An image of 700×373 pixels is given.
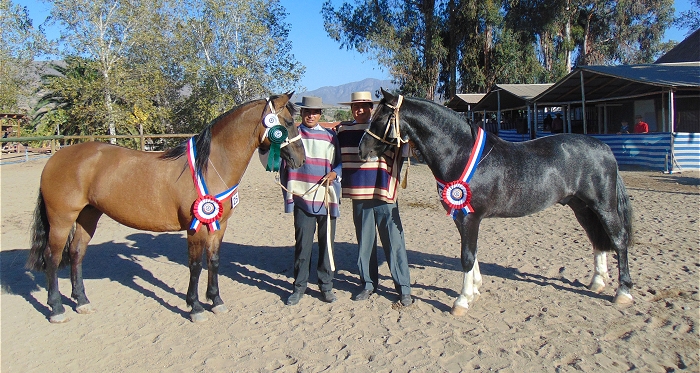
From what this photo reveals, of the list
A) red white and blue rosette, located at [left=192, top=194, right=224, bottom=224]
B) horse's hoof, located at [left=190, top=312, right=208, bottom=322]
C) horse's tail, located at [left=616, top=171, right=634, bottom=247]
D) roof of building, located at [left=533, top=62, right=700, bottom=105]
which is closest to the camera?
red white and blue rosette, located at [left=192, top=194, right=224, bottom=224]

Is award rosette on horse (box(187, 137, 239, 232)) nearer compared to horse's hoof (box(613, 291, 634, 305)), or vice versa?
award rosette on horse (box(187, 137, 239, 232))

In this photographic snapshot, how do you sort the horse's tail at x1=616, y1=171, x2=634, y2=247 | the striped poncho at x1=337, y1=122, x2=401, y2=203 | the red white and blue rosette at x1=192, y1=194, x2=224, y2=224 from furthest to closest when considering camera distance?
the horse's tail at x1=616, y1=171, x2=634, y2=247
the striped poncho at x1=337, y1=122, x2=401, y2=203
the red white and blue rosette at x1=192, y1=194, x2=224, y2=224

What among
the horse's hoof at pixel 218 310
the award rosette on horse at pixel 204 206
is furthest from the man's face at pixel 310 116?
the horse's hoof at pixel 218 310

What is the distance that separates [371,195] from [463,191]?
816 mm

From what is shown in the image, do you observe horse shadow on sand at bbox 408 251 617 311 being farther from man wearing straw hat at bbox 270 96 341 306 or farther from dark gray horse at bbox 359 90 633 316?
man wearing straw hat at bbox 270 96 341 306

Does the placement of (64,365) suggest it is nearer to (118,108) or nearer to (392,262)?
(392,262)

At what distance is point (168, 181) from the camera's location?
400 cm

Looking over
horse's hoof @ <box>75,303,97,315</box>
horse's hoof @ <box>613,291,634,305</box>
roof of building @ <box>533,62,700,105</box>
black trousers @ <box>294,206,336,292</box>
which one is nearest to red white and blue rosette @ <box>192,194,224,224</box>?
black trousers @ <box>294,206,336,292</box>

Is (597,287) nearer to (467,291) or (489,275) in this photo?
(489,275)

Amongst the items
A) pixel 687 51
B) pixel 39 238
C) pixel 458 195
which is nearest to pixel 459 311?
pixel 458 195

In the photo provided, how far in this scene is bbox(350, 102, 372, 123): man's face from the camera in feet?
13.9

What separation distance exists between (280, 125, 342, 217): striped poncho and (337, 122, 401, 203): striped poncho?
0.31 feet

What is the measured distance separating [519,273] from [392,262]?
1701 millimetres

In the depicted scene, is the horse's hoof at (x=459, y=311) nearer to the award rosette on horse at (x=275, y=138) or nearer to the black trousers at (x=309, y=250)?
the black trousers at (x=309, y=250)
